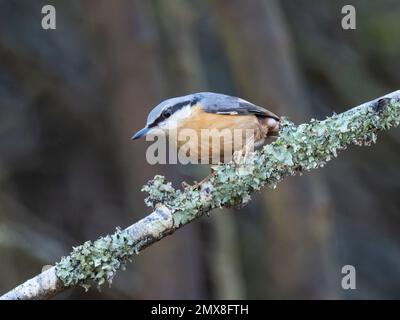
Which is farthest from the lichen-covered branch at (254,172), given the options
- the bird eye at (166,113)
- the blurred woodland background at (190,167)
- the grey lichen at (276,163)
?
the blurred woodland background at (190,167)

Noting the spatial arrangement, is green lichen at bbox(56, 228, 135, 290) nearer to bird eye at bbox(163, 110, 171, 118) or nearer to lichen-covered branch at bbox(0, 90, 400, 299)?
lichen-covered branch at bbox(0, 90, 400, 299)

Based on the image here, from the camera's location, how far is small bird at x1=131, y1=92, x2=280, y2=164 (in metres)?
4.57

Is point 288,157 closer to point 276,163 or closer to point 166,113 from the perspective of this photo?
point 276,163

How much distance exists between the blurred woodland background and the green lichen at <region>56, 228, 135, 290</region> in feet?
11.4

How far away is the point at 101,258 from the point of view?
3.51 metres

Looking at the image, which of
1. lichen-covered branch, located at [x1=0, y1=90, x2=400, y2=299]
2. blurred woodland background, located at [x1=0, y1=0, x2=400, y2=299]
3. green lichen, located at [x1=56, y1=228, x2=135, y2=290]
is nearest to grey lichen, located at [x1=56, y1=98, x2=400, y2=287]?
lichen-covered branch, located at [x1=0, y1=90, x2=400, y2=299]

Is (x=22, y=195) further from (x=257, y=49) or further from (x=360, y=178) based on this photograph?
(x=360, y=178)

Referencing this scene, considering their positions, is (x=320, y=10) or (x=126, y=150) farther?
(x=320, y=10)

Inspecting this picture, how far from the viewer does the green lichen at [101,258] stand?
11.4 ft

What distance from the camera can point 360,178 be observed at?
8867 millimetres

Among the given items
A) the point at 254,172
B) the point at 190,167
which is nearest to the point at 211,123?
the point at 254,172

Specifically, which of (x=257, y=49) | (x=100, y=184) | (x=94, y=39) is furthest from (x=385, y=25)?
(x=100, y=184)
